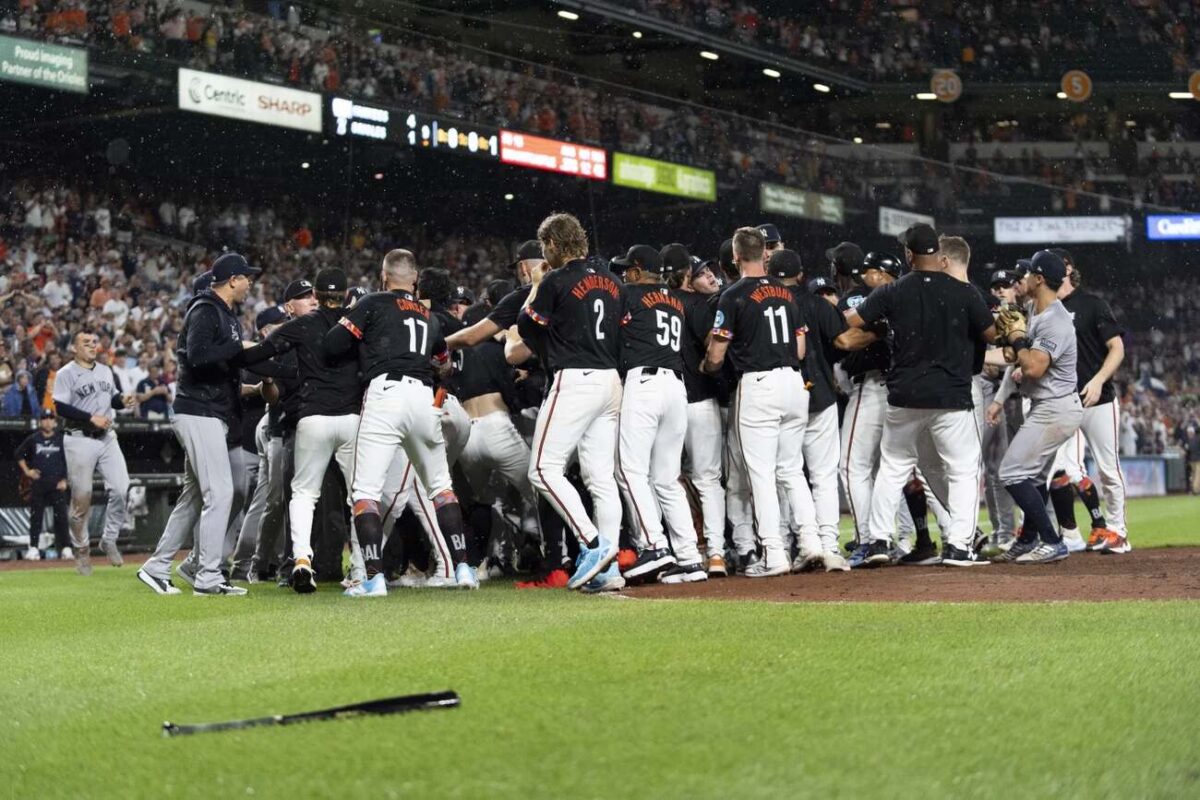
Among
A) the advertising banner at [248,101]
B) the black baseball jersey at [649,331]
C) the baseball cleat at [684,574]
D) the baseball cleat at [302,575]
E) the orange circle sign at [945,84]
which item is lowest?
the baseball cleat at [684,574]

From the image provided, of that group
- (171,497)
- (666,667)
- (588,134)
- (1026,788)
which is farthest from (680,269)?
(588,134)

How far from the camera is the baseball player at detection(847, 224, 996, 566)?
31.0ft

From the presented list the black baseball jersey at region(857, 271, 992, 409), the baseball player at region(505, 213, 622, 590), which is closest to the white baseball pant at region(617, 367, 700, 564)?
the baseball player at region(505, 213, 622, 590)

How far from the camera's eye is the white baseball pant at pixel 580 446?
850 cm

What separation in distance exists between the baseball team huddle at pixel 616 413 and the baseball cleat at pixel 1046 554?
0.07 ft

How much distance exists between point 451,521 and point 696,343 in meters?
2.15

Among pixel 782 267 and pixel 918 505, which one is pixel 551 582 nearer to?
pixel 782 267

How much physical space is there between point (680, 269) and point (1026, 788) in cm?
681

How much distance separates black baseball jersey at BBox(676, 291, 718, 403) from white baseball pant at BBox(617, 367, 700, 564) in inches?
23.5

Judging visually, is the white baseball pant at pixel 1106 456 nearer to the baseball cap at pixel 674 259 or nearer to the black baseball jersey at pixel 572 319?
the baseball cap at pixel 674 259

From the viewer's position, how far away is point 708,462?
1004 cm

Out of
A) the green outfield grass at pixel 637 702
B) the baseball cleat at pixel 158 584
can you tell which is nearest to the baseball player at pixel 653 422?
the green outfield grass at pixel 637 702

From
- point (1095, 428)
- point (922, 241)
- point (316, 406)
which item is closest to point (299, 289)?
point (316, 406)

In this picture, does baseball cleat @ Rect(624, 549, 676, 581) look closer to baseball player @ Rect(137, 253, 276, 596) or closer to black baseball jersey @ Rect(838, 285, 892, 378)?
black baseball jersey @ Rect(838, 285, 892, 378)
